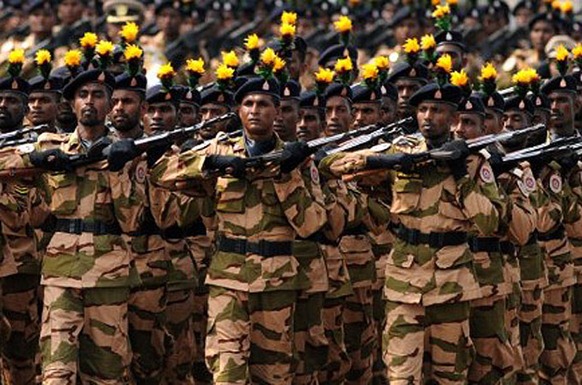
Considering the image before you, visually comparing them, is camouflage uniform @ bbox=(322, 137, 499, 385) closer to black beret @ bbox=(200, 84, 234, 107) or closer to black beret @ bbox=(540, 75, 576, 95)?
black beret @ bbox=(200, 84, 234, 107)

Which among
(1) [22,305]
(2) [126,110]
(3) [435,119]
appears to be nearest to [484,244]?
(3) [435,119]

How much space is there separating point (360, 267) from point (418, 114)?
2.03 m

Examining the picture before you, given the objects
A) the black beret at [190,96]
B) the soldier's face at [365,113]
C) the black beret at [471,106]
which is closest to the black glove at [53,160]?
the black beret at [190,96]

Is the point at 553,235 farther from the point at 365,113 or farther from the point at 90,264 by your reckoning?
the point at 90,264

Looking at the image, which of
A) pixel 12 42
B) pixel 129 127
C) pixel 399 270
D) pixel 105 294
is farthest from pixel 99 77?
pixel 12 42

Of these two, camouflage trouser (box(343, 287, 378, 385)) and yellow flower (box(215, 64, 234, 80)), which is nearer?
yellow flower (box(215, 64, 234, 80))

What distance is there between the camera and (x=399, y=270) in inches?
609

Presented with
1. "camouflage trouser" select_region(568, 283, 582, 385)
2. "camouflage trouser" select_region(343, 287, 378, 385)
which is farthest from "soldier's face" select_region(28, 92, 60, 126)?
"camouflage trouser" select_region(568, 283, 582, 385)

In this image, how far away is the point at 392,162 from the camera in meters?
15.1

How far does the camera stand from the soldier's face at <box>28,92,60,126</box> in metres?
17.3

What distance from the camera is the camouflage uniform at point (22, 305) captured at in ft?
54.4

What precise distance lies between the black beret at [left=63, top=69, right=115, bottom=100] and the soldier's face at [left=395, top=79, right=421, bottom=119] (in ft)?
11.3

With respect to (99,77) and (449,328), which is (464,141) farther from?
(99,77)

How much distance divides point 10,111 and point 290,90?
2267 mm
